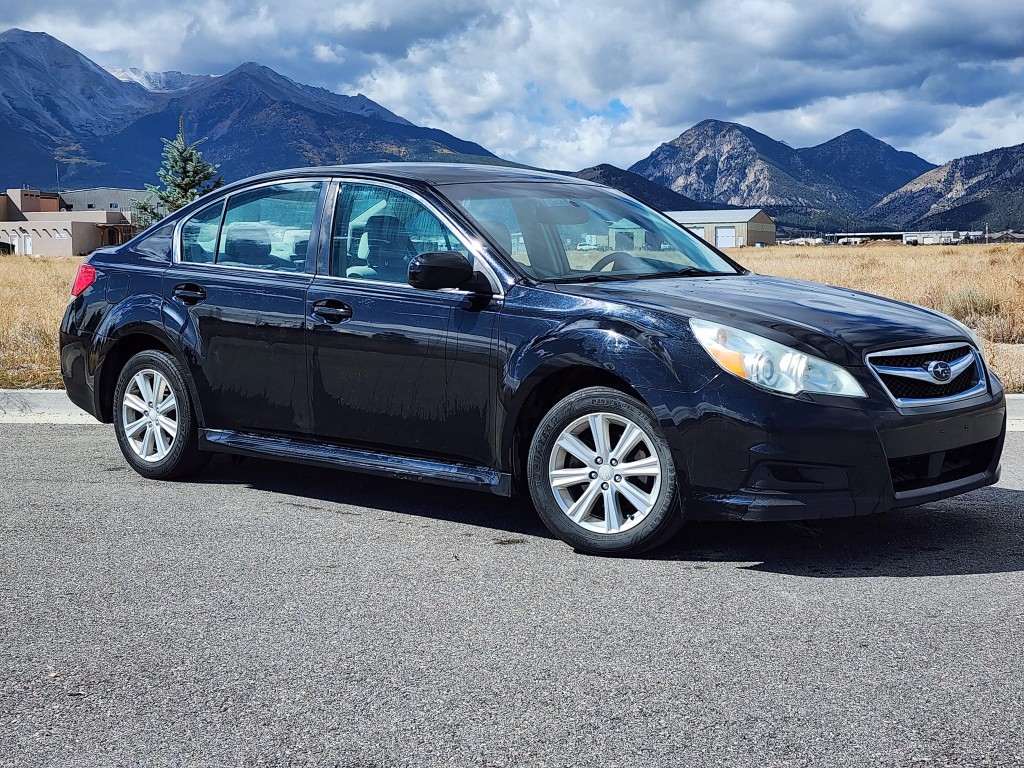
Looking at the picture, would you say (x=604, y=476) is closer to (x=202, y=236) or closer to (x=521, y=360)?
(x=521, y=360)

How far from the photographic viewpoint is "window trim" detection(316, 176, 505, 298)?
5.51m

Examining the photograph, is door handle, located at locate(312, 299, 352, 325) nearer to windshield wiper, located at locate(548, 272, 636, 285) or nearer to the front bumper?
windshield wiper, located at locate(548, 272, 636, 285)

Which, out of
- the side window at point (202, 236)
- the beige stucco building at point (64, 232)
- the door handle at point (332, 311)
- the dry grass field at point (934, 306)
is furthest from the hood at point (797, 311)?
the beige stucco building at point (64, 232)

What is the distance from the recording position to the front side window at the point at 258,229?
629 centimetres

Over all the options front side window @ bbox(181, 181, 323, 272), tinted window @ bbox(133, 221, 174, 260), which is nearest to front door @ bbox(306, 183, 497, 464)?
front side window @ bbox(181, 181, 323, 272)

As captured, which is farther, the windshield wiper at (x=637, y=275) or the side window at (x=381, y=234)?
the side window at (x=381, y=234)

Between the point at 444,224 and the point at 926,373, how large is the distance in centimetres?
226

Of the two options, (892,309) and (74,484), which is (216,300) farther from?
(892,309)

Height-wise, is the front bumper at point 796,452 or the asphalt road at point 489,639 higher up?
the front bumper at point 796,452

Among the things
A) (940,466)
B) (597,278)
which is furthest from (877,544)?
(597,278)

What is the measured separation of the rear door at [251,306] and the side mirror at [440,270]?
868mm

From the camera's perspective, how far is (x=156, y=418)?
6.79m

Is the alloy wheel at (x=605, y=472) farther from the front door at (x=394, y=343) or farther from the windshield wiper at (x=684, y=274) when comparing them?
the windshield wiper at (x=684, y=274)

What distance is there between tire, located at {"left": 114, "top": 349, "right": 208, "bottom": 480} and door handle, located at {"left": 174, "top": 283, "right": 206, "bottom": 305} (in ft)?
1.10
